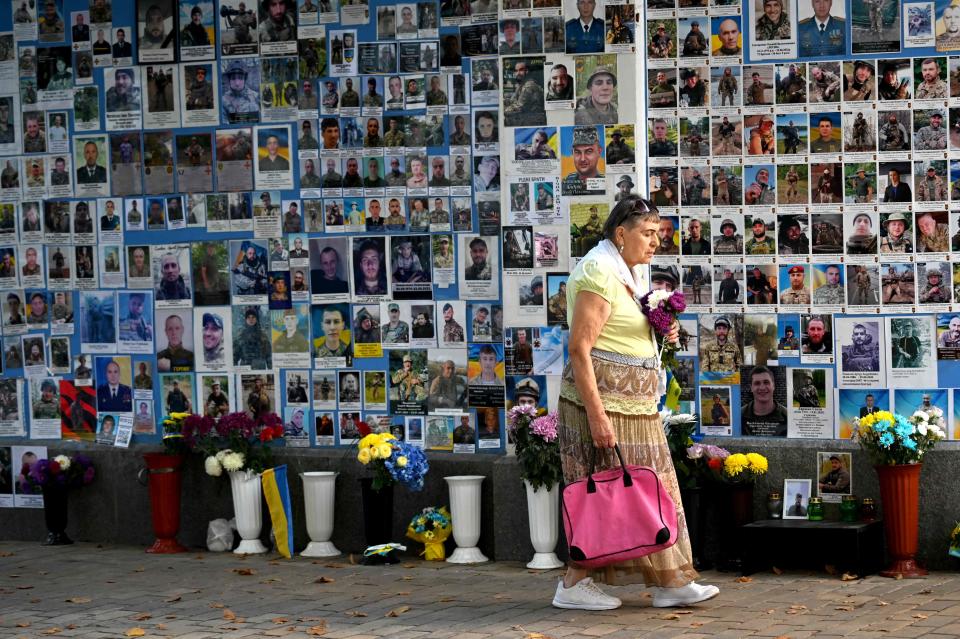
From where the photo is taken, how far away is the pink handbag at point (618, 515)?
7.29 metres

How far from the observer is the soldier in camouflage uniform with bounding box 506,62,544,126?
954cm

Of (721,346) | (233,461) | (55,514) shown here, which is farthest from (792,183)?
(55,514)

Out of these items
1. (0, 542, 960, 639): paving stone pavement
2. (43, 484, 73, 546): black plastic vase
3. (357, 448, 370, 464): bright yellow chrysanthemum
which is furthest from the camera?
(43, 484, 73, 546): black plastic vase

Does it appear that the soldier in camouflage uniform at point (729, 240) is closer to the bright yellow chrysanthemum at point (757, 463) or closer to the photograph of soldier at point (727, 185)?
the photograph of soldier at point (727, 185)

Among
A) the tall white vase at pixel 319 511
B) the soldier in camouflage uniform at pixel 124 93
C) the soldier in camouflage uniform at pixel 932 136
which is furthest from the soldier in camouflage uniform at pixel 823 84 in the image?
the soldier in camouflage uniform at pixel 124 93

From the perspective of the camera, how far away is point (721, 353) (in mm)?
9336

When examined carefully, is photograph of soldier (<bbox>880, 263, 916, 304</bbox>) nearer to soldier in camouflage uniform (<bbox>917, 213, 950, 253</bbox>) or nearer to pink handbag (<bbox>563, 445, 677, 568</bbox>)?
soldier in camouflage uniform (<bbox>917, 213, 950, 253</bbox>)

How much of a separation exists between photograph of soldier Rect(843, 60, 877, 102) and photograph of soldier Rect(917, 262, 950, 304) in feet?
3.50

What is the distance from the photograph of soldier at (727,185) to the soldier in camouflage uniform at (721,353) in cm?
71

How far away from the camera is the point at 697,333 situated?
369 inches

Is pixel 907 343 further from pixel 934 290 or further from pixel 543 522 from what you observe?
pixel 543 522

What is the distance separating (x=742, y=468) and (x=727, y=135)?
2058mm

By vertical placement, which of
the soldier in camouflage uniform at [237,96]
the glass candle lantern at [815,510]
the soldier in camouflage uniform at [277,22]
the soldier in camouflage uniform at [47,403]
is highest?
the soldier in camouflage uniform at [277,22]

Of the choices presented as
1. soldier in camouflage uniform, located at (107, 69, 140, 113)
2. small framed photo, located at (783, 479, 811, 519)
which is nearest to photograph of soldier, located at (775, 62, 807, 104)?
small framed photo, located at (783, 479, 811, 519)
